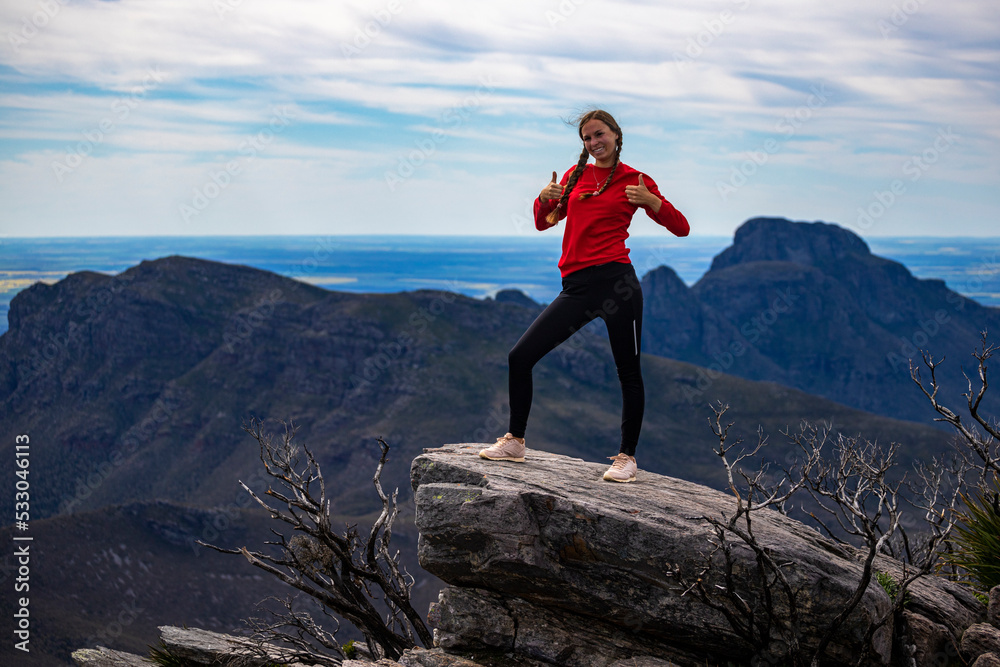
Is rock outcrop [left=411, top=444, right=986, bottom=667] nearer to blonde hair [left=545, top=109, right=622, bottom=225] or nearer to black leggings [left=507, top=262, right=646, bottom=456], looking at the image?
black leggings [left=507, top=262, right=646, bottom=456]

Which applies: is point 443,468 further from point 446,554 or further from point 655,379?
point 655,379

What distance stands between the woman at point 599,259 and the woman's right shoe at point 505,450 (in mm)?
676

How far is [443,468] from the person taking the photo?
29.4ft

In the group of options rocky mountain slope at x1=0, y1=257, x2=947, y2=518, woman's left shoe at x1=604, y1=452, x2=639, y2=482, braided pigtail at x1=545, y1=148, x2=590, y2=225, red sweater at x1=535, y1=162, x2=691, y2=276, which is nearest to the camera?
red sweater at x1=535, y1=162, x2=691, y2=276

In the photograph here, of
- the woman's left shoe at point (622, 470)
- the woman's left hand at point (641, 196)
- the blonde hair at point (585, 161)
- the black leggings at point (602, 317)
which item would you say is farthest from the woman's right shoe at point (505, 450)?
the woman's left hand at point (641, 196)

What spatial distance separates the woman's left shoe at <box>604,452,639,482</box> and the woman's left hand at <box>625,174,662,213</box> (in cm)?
297

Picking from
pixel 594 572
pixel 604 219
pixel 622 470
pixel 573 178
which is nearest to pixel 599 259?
pixel 604 219

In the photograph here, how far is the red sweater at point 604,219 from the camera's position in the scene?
8500 mm

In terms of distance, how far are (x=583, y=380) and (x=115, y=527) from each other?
282ft

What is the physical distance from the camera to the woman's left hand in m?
8.23

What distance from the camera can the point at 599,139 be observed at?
8445 mm

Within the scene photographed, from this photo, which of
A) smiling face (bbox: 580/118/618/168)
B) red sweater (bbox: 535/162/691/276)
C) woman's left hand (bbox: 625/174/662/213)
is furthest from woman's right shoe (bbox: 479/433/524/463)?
smiling face (bbox: 580/118/618/168)

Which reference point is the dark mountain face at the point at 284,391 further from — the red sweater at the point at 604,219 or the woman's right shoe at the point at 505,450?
the red sweater at the point at 604,219

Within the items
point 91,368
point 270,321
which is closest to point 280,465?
point 270,321
